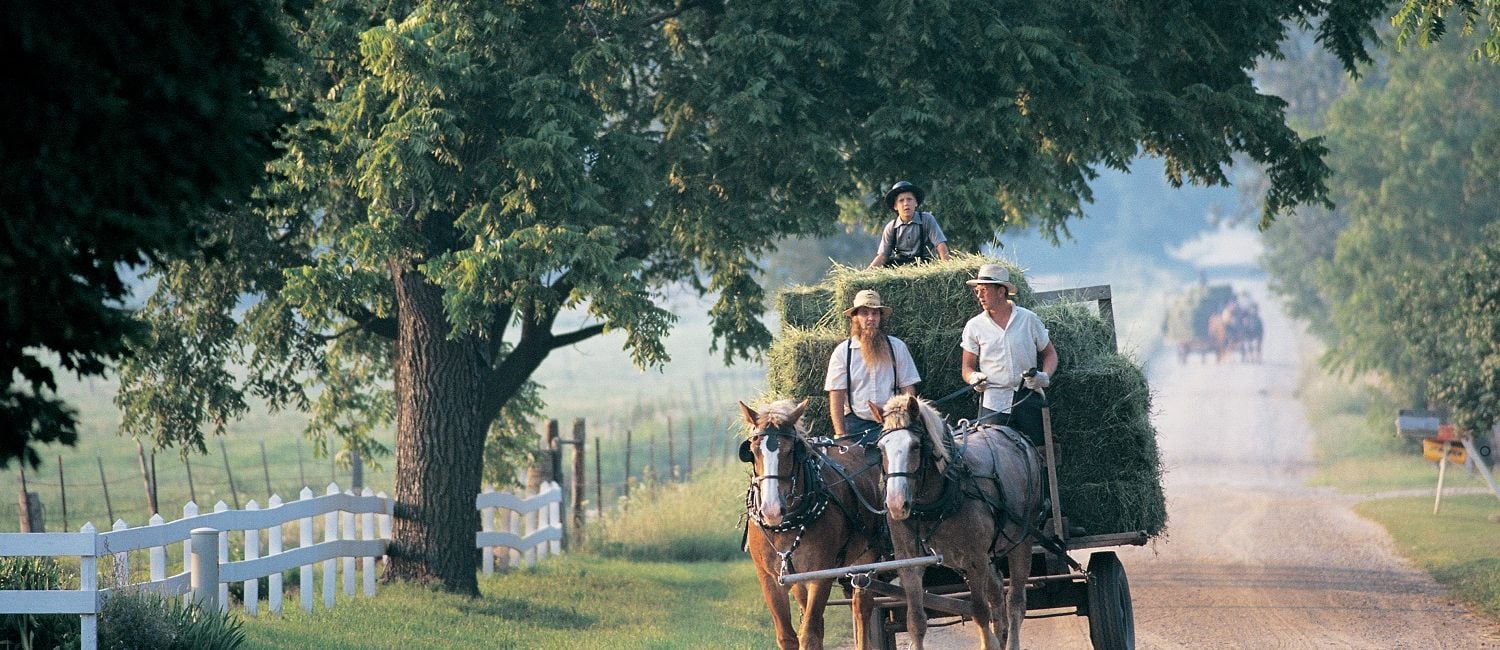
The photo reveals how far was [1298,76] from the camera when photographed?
71625 millimetres

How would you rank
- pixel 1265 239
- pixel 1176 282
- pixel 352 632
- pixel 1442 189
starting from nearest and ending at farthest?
pixel 352 632 < pixel 1442 189 < pixel 1265 239 < pixel 1176 282

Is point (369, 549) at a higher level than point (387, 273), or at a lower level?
lower

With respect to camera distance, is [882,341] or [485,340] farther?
[485,340]

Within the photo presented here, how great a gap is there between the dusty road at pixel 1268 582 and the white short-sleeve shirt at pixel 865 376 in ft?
5.90

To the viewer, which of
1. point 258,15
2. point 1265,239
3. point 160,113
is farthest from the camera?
point 1265,239

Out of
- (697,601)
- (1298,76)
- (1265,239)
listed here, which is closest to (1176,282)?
(1298,76)

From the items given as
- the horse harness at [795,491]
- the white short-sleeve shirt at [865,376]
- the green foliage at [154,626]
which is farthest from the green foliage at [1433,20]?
the green foliage at [154,626]

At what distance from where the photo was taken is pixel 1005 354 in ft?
34.6

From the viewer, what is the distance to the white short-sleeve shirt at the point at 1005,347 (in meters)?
10.6

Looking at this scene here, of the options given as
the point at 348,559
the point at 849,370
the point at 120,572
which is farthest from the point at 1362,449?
the point at 120,572

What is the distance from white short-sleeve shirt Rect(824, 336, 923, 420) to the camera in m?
10.6

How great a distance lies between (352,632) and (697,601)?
4525 mm

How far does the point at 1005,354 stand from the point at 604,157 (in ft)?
19.0

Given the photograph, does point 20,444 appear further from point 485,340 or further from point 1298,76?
point 1298,76
